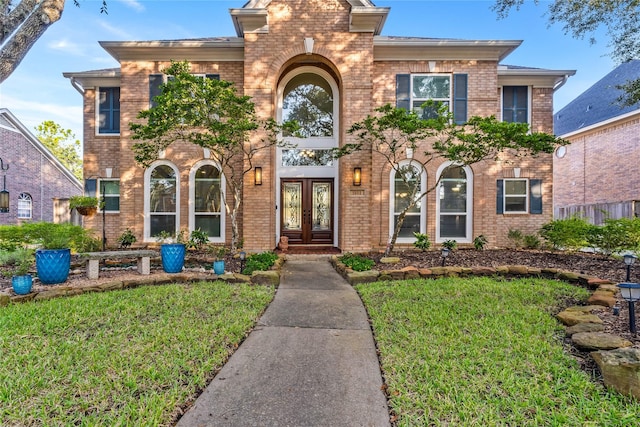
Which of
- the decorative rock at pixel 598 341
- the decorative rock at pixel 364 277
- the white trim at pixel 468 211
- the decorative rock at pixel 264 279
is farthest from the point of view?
the white trim at pixel 468 211

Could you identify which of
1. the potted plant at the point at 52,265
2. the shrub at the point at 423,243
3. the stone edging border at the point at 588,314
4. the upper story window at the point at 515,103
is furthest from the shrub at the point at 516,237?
the potted plant at the point at 52,265

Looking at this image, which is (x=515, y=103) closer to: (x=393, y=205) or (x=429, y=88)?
(x=429, y=88)

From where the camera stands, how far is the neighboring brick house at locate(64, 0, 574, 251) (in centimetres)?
838

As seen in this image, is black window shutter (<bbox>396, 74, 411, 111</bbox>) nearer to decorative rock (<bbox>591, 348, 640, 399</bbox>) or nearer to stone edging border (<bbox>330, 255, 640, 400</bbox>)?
stone edging border (<bbox>330, 255, 640, 400</bbox>)

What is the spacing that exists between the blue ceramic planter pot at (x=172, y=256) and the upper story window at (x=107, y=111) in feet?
19.8

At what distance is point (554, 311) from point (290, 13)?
8.83m

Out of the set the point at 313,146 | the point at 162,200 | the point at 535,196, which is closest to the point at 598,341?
the point at 313,146

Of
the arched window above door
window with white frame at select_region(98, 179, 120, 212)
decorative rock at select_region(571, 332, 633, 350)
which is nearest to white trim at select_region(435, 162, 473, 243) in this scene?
the arched window above door

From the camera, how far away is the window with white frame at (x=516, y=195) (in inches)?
395

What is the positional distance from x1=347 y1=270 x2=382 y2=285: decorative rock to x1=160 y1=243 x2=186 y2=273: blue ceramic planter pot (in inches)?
133

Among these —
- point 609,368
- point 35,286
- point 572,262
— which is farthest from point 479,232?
point 35,286

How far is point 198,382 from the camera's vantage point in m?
2.55

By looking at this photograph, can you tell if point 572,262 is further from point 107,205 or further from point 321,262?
point 107,205

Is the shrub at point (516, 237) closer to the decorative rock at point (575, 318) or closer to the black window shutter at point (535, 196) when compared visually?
the black window shutter at point (535, 196)
